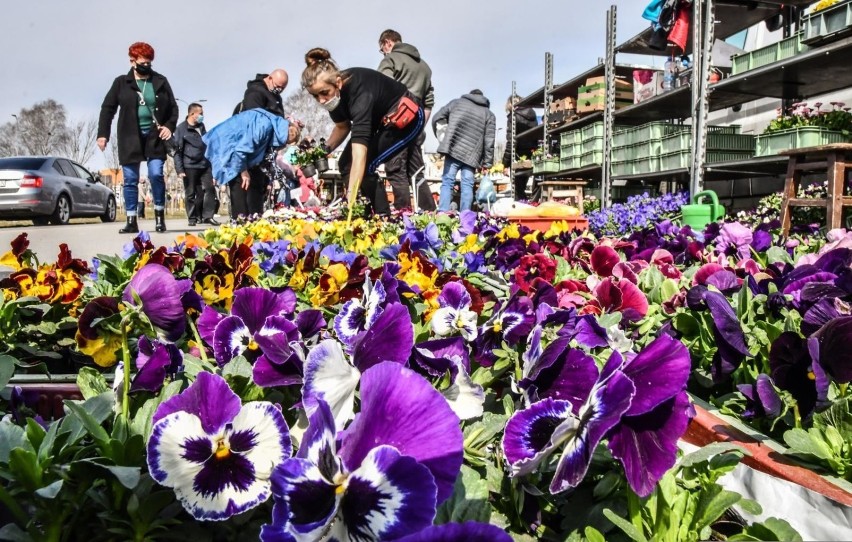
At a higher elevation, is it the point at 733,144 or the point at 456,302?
the point at 733,144

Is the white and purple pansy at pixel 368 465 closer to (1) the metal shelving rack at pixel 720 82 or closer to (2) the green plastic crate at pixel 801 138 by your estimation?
(2) the green plastic crate at pixel 801 138

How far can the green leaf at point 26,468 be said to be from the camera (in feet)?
1.77

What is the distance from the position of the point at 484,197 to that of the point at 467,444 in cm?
1162

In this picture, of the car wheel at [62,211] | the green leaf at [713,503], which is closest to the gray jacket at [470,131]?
the green leaf at [713,503]

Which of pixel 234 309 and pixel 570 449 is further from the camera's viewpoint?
pixel 234 309

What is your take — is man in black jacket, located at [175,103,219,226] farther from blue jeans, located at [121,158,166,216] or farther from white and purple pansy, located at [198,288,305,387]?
white and purple pansy, located at [198,288,305,387]

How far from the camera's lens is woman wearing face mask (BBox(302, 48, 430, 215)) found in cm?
452

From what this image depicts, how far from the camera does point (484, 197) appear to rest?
1216 cm

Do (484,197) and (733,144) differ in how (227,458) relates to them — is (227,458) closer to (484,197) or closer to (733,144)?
(733,144)

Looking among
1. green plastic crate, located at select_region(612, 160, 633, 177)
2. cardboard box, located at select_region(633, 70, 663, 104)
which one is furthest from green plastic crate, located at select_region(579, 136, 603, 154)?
cardboard box, located at select_region(633, 70, 663, 104)

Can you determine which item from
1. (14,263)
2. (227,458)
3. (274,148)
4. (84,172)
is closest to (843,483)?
(227,458)

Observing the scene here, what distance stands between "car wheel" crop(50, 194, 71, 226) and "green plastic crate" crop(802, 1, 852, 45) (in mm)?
11768

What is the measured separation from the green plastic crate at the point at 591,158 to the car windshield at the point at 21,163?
9.57 meters

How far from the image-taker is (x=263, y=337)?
25.7 inches
